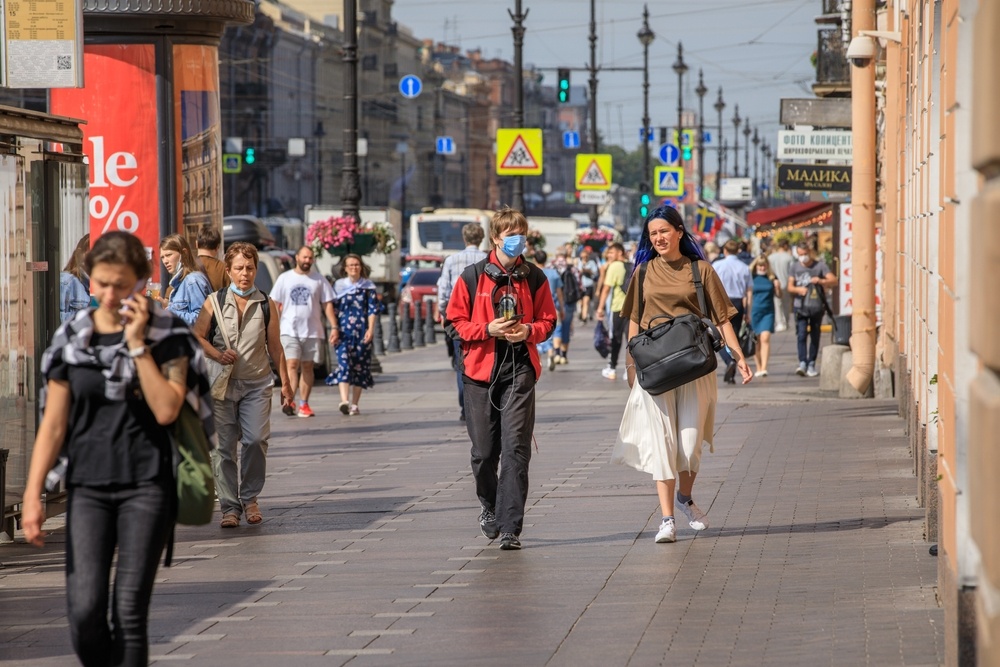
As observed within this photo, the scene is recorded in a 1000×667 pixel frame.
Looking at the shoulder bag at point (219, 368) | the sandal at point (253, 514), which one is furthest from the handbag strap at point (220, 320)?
the sandal at point (253, 514)

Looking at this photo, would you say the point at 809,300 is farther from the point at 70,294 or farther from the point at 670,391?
the point at 670,391

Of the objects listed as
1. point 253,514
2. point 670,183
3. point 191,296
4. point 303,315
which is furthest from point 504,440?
point 670,183

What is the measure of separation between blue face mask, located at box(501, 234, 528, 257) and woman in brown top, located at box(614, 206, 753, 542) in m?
0.63

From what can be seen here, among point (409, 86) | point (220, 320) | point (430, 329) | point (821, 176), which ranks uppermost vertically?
point (409, 86)

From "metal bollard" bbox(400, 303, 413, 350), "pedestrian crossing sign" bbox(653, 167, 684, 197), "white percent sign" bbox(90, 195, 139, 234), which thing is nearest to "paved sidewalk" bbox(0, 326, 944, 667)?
"white percent sign" bbox(90, 195, 139, 234)

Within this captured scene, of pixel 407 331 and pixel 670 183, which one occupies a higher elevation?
pixel 670 183

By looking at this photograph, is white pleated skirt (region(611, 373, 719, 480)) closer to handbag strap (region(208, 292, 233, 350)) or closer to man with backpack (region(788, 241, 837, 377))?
handbag strap (region(208, 292, 233, 350))

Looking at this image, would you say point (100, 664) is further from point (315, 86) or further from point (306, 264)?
point (315, 86)

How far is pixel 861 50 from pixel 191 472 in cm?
1351

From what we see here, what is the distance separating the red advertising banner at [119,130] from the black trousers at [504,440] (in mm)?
4719

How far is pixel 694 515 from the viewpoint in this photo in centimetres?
979

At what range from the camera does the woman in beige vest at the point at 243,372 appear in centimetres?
1036

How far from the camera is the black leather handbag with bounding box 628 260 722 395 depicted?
9.26 m

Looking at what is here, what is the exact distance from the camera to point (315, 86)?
332ft
